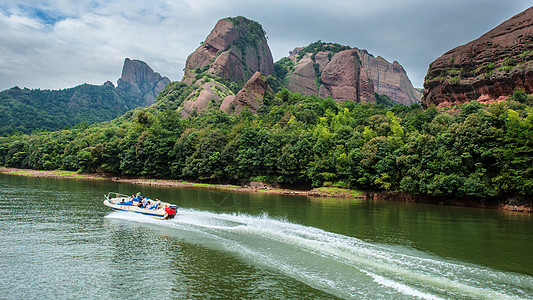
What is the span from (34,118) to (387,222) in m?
185

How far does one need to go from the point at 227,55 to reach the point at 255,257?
448 ft

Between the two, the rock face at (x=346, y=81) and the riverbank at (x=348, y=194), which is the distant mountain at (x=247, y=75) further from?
the riverbank at (x=348, y=194)

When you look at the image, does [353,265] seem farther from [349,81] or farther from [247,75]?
[247,75]

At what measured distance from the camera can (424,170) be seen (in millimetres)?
46625

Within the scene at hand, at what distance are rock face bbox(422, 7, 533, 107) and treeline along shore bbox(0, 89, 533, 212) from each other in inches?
179

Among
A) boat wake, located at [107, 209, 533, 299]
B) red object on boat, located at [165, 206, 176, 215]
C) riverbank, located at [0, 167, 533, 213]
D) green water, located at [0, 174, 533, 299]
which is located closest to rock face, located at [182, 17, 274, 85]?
riverbank, located at [0, 167, 533, 213]

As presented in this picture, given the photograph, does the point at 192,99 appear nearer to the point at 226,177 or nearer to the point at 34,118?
the point at 226,177

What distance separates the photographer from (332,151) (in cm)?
6212

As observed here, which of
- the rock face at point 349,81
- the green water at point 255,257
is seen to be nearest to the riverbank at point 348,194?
the green water at point 255,257

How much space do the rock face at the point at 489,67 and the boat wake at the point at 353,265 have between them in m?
51.8

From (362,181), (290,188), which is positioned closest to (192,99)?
(290,188)

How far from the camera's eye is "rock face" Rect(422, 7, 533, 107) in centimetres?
5414

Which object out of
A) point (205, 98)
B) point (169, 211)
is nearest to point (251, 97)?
point (205, 98)

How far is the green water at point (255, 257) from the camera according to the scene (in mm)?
12930
